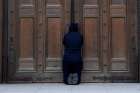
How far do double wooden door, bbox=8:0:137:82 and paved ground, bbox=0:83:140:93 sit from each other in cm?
29

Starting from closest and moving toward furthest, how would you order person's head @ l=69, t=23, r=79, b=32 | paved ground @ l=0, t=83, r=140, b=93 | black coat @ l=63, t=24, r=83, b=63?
1. paved ground @ l=0, t=83, r=140, b=93
2. black coat @ l=63, t=24, r=83, b=63
3. person's head @ l=69, t=23, r=79, b=32

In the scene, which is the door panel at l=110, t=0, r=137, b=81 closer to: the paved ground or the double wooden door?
the double wooden door

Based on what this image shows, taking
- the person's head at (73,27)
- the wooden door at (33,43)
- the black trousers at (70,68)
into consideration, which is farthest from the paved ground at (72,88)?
the person's head at (73,27)

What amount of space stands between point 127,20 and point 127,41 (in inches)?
19.2

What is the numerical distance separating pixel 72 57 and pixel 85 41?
0.56 metres

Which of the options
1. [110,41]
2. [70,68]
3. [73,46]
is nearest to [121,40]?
[110,41]

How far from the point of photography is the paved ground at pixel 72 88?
12281 mm

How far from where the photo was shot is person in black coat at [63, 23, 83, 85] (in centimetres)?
1304

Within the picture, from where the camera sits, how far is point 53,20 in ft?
43.8

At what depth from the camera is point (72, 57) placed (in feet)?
42.8

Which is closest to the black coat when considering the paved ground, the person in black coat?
the person in black coat

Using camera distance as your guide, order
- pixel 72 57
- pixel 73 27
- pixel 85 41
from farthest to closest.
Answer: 1. pixel 85 41
2. pixel 73 27
3. pixel 72 57

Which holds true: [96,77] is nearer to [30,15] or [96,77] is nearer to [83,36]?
[83,36]

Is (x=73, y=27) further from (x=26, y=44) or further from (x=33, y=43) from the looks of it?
(x=26, y=44)
